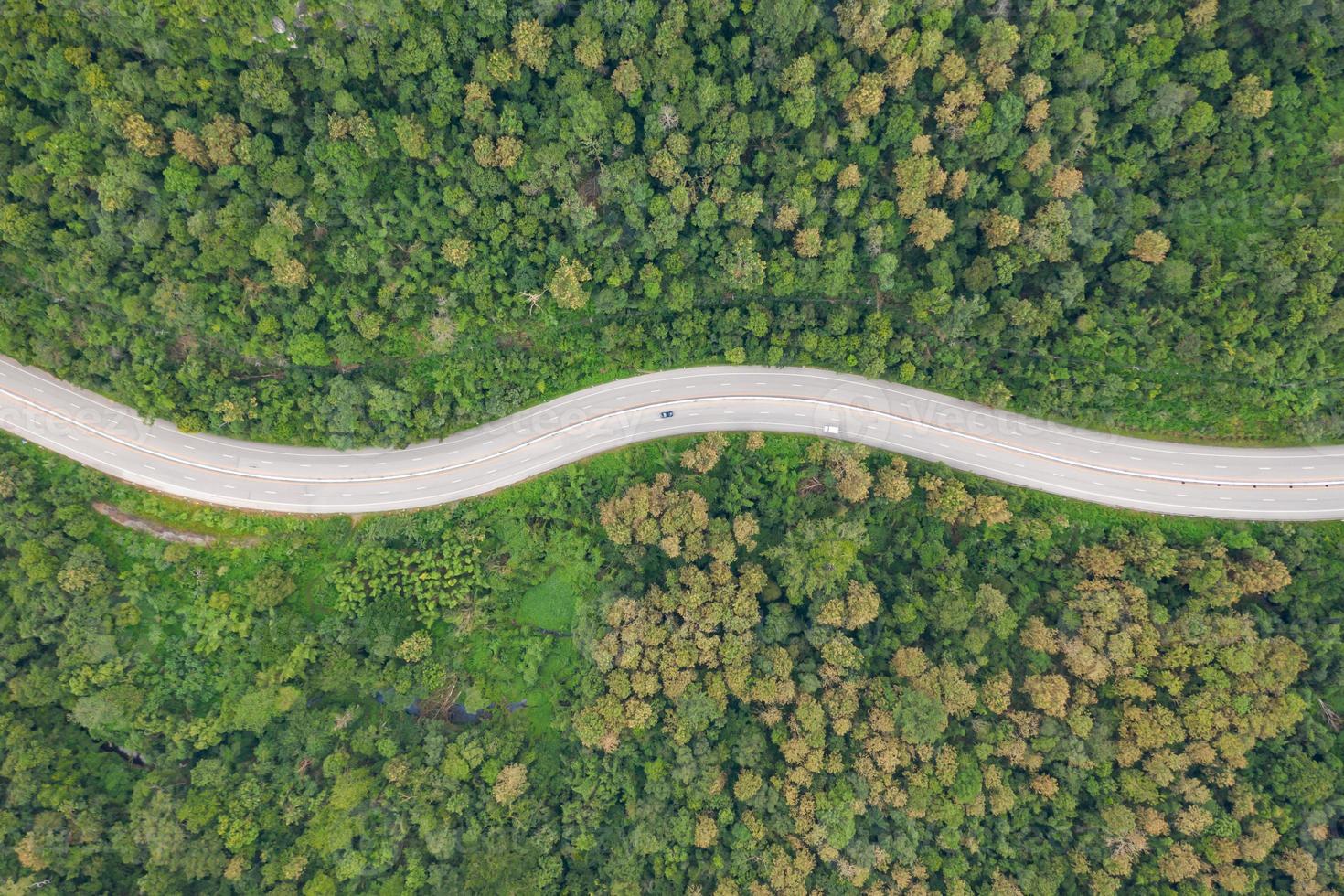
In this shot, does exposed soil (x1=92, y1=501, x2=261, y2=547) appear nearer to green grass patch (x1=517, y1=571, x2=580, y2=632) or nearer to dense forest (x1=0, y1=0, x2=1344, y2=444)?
dense forest (x1=0, y1=0, x2=1344, y2=444)

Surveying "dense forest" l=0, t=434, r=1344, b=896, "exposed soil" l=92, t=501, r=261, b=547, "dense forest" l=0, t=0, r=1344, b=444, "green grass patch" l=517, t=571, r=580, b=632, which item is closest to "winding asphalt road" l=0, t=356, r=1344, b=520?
"dense forest" l=0, t=434, r=1344, b=896

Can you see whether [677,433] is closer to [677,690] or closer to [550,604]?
[550,604]

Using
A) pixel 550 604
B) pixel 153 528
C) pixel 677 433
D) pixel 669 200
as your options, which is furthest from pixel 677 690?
pixel 153 528

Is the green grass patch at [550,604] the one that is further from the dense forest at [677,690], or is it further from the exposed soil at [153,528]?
the exposed soil at [153,528]

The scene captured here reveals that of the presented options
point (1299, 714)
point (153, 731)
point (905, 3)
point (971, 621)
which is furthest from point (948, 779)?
point (153, 731)

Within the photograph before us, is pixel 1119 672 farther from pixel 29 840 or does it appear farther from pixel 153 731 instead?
pixel 29 840

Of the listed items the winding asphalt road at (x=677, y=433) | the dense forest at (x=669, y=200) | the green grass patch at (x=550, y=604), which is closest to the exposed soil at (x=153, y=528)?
the winding asphalt road at (x=677, y=433)
